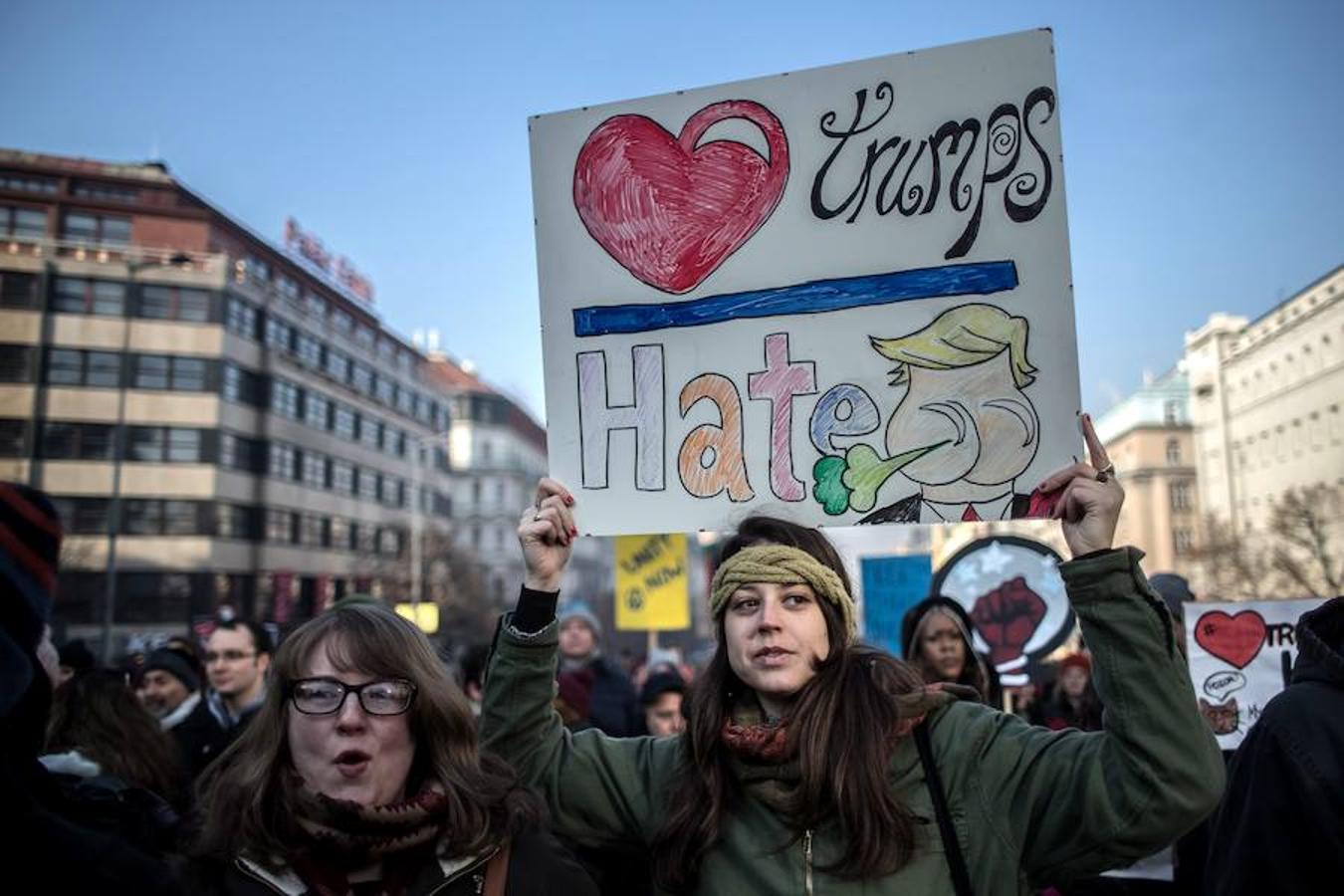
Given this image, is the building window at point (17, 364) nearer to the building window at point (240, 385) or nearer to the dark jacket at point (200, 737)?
the building window at point (240, 385)

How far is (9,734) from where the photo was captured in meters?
1.68

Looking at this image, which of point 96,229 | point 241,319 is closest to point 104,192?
point 96,229

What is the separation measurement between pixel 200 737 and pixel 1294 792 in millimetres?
5034

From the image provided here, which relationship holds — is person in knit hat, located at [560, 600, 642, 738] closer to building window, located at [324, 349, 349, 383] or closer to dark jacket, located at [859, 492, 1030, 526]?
dark jacket, located at [859, 492, 1030, 526]

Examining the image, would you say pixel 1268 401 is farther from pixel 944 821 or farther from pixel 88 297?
pixel 944 821

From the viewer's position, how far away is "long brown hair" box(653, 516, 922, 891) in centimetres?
240

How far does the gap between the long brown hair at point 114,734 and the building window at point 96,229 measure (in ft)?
156

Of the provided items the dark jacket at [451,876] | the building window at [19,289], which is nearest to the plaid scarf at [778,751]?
the dark jacket at [451,876]

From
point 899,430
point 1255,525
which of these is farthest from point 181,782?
point 1255,525

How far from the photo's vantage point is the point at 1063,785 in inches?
94.4

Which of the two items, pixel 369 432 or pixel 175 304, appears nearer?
pixel 175 304

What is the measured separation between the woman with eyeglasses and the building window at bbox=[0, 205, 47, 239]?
49.6 m

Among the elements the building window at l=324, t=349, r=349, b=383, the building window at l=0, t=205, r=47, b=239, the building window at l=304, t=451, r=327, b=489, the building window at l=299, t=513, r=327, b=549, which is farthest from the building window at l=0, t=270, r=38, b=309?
the building window at l=299, t=513, r=327, b=549

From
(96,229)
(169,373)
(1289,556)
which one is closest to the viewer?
(1289,556)
